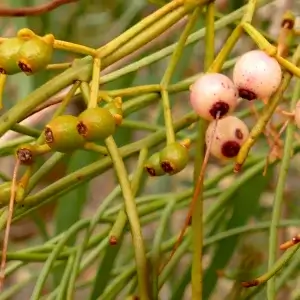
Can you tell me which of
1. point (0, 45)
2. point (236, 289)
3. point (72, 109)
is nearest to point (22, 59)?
point (0, 45)

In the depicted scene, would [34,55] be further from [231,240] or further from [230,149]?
[231,240]

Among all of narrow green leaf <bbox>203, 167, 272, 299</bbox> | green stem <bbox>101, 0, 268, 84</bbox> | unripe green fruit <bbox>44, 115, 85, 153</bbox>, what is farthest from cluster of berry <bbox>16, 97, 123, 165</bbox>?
narrow green leaf <bbox>203, 167, 272, 299</bbox>

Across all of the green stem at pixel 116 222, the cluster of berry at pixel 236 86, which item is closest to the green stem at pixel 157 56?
the green stem at pixel 116 222

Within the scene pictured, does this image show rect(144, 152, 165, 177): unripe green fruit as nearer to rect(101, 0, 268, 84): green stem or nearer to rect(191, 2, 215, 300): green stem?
rect(191, 2, 215, 300): green stem

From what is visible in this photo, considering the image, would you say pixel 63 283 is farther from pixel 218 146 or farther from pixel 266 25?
pixel 266 25

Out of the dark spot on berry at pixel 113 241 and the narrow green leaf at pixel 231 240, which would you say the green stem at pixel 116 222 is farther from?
the narrow green leaf at pixel 231 240

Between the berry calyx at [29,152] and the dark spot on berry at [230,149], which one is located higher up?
the dark spot on berry at [230,149]

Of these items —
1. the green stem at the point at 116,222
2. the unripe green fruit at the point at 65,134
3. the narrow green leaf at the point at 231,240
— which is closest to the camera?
the unripe green fruit at the point at 65,134

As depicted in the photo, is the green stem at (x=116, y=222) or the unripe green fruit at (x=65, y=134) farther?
the green stem at (x=116, y=222)
